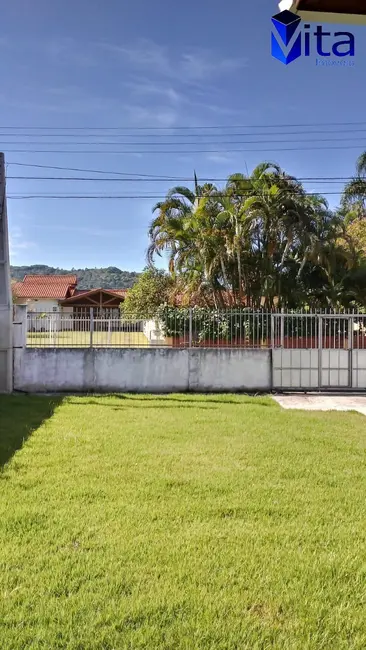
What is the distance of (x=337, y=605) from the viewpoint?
268cm

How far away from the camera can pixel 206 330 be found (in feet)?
38.7

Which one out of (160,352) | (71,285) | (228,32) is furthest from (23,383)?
(71,285)

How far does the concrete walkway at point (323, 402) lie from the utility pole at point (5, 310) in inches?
243

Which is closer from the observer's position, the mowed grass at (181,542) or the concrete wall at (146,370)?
the mowed grass at (181,542)

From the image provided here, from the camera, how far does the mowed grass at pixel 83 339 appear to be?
11.4 metres

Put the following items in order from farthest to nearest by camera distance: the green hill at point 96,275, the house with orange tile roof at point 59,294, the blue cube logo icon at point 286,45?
1. the green hill at point 96,275
2. the house with orange tile roof at point 59,294
3. the blue cube logo icon at point 286,45

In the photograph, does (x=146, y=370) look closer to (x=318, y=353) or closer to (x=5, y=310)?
(x=5, y=310)

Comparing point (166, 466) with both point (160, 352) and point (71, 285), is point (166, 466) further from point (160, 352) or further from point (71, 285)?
point (71, 285)

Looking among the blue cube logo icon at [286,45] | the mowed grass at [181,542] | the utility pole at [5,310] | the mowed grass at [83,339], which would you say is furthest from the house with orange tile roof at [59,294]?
the mowed grass at [181,542]

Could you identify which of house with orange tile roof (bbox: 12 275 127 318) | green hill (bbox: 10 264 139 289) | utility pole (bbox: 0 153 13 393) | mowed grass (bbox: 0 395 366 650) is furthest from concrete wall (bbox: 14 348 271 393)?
green hill (bbox: 10 264 139 289)

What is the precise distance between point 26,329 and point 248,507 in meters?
8.68

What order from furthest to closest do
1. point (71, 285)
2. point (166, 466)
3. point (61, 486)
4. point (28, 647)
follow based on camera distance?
point (71, 285)
point (166, 466)
point (61, 486)
point (28, 647)

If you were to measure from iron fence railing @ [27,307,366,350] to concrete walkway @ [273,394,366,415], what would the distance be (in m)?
1.30

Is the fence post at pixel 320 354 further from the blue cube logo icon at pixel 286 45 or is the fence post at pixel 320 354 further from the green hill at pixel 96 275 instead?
the green hill at pixel 96 275
